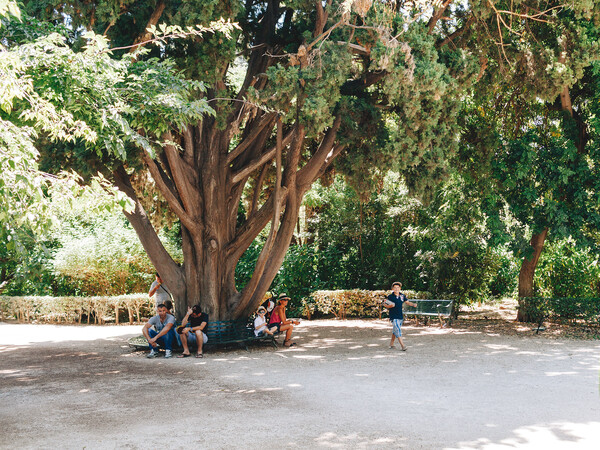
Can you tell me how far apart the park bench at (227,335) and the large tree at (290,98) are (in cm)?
65

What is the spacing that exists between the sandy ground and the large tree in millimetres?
2654

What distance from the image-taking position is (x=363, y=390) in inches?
310

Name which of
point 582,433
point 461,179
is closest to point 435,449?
point 582,433

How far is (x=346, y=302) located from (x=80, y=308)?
8.79m

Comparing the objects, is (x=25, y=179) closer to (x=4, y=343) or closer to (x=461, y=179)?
(x=4, y=343)

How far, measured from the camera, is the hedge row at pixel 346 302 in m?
18.1

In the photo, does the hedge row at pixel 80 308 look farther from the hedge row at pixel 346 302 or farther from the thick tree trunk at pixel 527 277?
the thick tree trunk at pixel 527 277

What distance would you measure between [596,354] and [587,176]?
4556 millimetres

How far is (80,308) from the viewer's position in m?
18.4

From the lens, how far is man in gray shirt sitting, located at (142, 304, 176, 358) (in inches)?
443

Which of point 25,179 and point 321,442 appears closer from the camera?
point 25,179

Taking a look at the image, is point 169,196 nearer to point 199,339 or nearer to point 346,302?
point 199,339

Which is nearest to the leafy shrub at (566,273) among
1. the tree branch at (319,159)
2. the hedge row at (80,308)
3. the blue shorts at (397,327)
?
the blue shorts at (397,327)

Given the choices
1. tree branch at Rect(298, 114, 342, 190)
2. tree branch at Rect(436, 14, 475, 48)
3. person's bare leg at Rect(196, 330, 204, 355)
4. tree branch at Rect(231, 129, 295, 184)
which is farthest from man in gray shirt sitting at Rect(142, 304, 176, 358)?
tree branch at Rect(436, 14, 475, 48)
